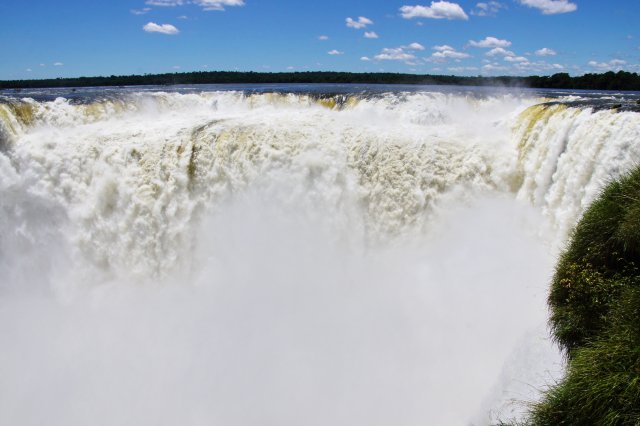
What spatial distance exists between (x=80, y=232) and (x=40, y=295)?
200cm

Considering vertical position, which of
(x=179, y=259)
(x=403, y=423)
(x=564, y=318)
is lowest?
(x=403, y=423)

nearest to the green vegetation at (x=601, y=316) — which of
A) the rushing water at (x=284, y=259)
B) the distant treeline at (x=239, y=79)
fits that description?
the rushing water at (x=284, y=259)

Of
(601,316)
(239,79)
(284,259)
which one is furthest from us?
(239,79)

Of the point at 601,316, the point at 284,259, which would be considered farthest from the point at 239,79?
the point at 601,316

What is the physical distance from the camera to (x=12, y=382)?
32.8 feet

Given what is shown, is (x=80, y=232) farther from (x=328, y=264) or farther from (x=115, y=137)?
(x=328, y=264)

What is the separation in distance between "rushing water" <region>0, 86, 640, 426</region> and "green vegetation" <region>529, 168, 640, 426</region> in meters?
1.39

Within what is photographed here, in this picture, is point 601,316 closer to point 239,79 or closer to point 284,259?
point 284,259

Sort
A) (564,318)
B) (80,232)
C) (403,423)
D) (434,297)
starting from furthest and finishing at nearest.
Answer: (80,232) < (434,297) < (403,423) < (564,318)

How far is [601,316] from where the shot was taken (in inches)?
181

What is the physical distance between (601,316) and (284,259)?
8087 mm

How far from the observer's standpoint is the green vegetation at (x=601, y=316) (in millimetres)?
3842

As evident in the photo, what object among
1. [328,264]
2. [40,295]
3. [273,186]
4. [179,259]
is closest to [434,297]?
[328,264]

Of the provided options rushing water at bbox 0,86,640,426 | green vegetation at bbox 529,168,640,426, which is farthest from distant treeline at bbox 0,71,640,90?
green vegetation at bbox 529,168,640,426
